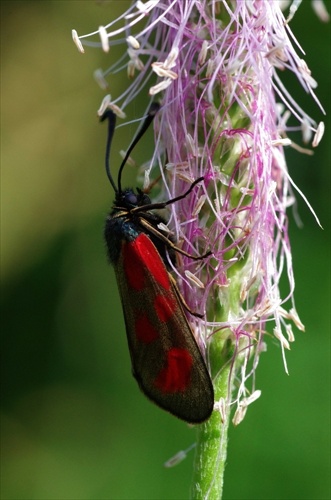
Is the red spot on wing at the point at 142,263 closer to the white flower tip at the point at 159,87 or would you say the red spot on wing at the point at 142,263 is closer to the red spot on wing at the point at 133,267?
the red spot on wing at the point at 133,267

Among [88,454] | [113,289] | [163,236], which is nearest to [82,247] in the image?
[113,289]

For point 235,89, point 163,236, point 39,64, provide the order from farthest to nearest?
1. point 39,64
2. point 163,236
3. point 235,89

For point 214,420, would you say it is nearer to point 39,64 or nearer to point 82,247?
point 82,247

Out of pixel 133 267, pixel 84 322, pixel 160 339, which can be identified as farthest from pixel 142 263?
pixel 84 322

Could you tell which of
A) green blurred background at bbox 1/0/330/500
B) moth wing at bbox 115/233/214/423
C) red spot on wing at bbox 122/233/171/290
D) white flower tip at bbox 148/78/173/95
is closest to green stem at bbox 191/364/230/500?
moth wing at bbox 115/233/214/423

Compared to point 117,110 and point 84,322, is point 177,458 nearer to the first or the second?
point 117,110

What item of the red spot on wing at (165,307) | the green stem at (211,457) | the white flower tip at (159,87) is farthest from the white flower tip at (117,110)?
the green stem at (211,457)
